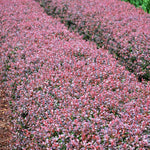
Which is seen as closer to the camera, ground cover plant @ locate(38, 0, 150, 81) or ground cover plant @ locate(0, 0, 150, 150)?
ground cover plant @ locate(0, 0, 150, 150)

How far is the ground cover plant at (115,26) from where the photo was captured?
5418 mm

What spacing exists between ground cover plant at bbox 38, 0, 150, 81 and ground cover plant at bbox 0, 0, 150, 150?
1261 millimetres

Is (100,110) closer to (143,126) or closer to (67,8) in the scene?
(143,126)

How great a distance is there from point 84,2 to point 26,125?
6.35m

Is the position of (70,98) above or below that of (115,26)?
below

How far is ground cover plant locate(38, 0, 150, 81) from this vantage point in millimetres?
5418

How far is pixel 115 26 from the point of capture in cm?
630

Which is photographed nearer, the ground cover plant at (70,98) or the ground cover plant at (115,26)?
the ground cover plant at (70,98)

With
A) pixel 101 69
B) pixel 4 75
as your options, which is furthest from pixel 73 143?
pixel 4 75

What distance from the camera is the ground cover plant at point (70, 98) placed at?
252 centimetres

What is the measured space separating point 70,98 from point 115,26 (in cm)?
387

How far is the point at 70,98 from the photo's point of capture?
3.09 metres

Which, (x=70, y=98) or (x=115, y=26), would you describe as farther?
(x=115, y=26)

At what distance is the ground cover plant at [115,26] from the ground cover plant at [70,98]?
1261mm
